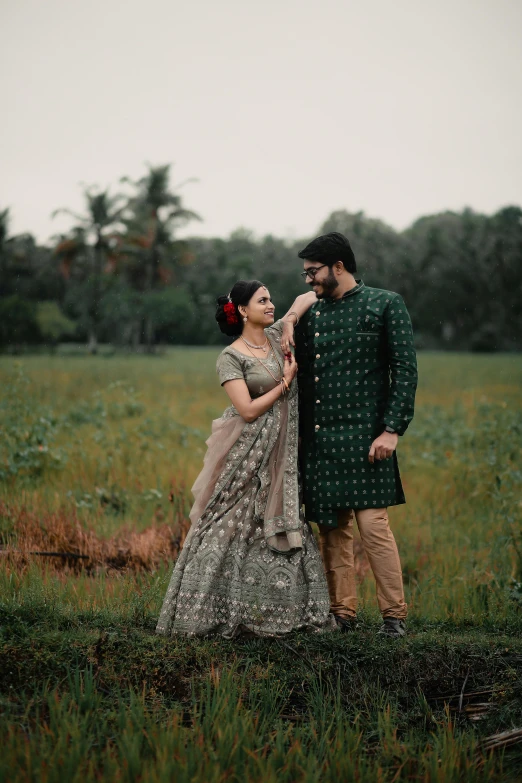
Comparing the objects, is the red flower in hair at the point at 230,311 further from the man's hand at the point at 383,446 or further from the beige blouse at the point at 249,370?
the man's hand at the point at 383,446

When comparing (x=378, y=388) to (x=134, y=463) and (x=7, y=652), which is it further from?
(x=134, y=463)

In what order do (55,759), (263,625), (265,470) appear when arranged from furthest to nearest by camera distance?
1. (265,470)
2. (263,625)
3. (55,759)

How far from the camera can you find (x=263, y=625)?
143 inches

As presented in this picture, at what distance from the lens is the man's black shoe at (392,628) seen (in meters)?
3.69

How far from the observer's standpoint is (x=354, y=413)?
3.81m

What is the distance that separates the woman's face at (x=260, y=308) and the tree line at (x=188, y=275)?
69.1 feet

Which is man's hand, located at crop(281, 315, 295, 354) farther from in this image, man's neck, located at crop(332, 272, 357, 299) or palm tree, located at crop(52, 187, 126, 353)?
palm tree, located at crop(52, 187, 126, 353)

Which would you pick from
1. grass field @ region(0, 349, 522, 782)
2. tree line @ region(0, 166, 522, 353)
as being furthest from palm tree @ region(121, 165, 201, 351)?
grass field @ region(0, 349, 522, 782)

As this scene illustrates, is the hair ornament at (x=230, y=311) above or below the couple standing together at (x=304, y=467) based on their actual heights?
above

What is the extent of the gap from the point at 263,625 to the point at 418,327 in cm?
3691

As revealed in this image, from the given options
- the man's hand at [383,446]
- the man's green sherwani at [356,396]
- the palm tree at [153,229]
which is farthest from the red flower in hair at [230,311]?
the palm tree at [153,229]

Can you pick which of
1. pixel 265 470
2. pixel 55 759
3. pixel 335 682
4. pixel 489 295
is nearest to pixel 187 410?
pixel 265 470

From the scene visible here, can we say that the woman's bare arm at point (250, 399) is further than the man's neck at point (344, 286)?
No

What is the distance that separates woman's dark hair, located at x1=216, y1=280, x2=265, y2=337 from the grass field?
1546mm
